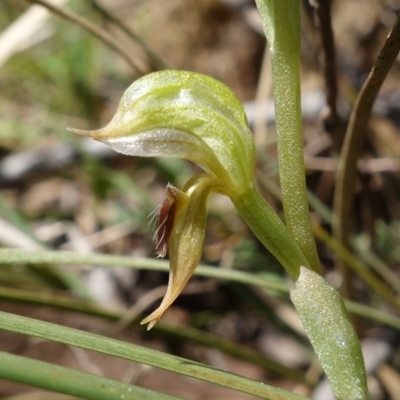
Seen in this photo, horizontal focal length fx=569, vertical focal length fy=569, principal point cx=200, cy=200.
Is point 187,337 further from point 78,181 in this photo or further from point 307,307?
point 78,181

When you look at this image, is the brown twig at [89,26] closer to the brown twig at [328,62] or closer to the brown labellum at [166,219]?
the brown twig at [328,62]

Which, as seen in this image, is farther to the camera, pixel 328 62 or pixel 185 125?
pixel 328 62

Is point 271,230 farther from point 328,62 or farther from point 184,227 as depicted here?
point 328,62

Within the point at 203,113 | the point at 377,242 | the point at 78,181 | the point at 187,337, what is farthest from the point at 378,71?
the point at 78,181

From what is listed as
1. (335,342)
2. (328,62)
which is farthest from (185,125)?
A: (328,62)

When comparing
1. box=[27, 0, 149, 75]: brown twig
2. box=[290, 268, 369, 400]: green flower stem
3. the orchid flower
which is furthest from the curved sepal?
box=[27, 0, 149, 75]: brown twig
